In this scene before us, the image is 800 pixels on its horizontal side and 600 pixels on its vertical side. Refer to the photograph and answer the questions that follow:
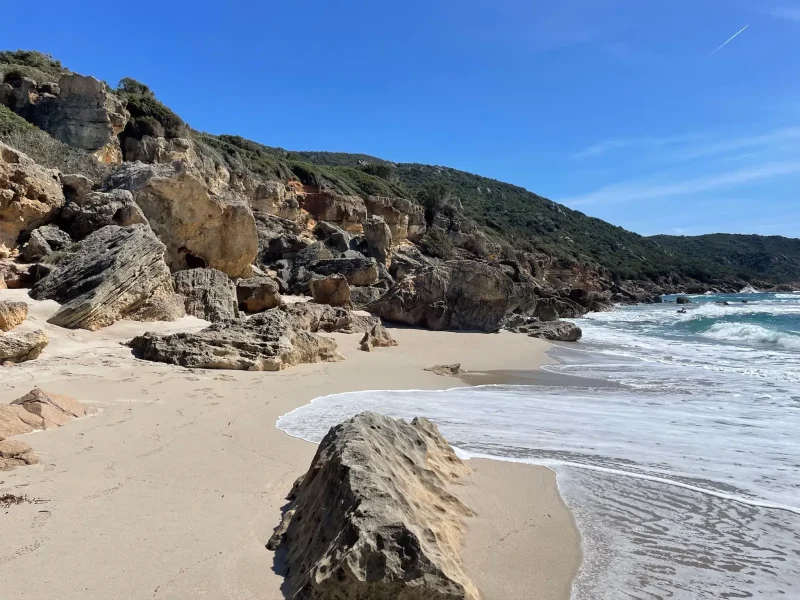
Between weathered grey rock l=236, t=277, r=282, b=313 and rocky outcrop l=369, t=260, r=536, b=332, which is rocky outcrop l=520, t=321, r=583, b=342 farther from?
weathered grey rock l=236, t=277, r=282, b=313

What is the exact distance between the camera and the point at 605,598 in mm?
2299

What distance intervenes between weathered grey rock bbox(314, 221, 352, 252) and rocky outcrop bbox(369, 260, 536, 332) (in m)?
10.1

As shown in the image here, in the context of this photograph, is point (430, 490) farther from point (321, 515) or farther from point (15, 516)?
point (15, 516)

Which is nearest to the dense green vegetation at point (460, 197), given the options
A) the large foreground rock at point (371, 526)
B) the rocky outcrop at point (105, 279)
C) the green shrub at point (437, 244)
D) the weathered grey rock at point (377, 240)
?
the green shrub at point (437, 244)

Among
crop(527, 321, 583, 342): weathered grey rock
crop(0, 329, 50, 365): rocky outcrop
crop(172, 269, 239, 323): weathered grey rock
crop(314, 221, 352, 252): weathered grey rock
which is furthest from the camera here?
crop(314, 221, 352, 252): weathered grey rock

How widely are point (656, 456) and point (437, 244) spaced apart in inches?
1335

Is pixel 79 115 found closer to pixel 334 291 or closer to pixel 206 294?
pixel 334 291

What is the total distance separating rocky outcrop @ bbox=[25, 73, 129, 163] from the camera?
63.0 feet

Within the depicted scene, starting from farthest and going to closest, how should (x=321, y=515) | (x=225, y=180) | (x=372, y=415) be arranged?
1. (x=225, y=180)
2. (x=372, y=415)
3. (x=321, y=515)

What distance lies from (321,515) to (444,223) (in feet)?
142

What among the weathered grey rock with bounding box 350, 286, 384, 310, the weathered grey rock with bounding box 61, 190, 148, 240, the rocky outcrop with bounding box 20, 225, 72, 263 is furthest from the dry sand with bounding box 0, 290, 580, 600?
the weathered grey rock with bounding box 350, 286, 384, 310

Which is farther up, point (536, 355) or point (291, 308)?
point (291, 308)

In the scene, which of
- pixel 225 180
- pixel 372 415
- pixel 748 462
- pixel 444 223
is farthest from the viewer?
pixel 444 223

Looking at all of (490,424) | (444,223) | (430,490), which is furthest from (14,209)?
(444,223)
